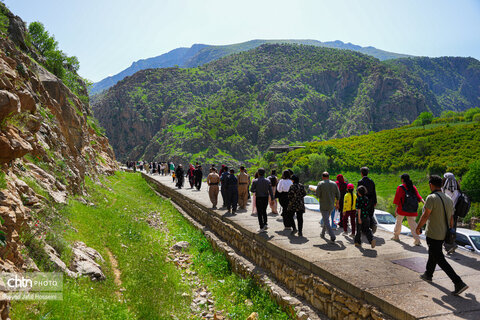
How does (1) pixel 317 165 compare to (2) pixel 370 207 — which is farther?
(1) pixel 317 165

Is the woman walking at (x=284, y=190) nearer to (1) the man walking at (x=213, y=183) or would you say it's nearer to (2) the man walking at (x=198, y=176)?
(1) the man walking at (x=213, y=183)

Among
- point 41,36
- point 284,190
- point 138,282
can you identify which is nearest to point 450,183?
point 284,190

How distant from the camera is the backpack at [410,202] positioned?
700 centimetres

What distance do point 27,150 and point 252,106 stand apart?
5086 inches

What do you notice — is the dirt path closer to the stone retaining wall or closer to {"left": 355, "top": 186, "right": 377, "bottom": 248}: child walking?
the stone retaining wall

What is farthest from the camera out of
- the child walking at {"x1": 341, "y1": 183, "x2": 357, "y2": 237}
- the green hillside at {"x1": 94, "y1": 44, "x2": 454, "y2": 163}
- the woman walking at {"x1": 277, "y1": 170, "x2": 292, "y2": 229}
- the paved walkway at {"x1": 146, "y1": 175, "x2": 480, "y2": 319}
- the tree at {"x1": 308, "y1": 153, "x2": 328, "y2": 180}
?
the green hillside at {"x1": 94, "y1": 44, "x2": 454, "y2": 163}

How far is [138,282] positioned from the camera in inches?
267

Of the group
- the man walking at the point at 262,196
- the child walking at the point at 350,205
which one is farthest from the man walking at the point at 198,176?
the child walking at the point at 350,205

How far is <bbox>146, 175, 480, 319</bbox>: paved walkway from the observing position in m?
4.01

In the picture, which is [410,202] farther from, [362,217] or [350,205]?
[350,205]

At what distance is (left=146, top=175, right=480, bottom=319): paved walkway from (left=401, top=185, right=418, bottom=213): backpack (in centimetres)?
87

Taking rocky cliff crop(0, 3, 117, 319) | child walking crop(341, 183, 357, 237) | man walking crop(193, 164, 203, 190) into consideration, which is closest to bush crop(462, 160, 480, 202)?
man walking crop(193, 164, 203, 190)

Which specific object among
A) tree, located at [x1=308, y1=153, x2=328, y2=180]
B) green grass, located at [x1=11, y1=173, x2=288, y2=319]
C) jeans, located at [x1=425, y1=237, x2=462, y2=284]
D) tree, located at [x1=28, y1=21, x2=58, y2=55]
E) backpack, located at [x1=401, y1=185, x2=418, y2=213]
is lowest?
tree, located at [x1=308, y1=153, x2=328, y2=180]

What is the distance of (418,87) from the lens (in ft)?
506
